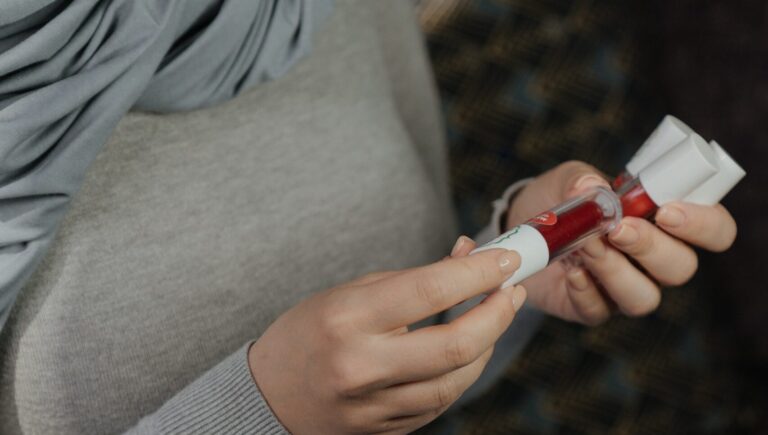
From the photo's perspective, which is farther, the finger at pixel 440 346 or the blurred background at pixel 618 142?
the blurred background at pixel 618 142

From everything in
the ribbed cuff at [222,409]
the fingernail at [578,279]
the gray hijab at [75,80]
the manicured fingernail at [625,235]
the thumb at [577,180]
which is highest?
the gray hijab at [75,80]

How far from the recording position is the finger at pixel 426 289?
41 centimetres

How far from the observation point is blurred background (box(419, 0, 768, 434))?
1023mm

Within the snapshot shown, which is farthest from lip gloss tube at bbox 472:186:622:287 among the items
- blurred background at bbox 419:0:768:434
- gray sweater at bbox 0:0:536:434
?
blurred background at bbox 419:0:768:434

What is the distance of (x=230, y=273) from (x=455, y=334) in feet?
0.82

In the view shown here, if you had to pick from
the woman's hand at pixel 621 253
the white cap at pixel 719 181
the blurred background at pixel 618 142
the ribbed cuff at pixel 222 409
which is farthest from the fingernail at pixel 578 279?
the blurred background at pixel 618 142

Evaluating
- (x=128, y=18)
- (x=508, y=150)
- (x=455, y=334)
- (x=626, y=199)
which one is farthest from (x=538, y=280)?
(x=508, y=150)

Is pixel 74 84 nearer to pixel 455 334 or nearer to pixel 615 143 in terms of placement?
pixel 455 334

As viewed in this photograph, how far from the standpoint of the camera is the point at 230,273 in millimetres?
601

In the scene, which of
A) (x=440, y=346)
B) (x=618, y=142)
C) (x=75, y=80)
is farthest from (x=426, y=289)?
(x=618, y=142)

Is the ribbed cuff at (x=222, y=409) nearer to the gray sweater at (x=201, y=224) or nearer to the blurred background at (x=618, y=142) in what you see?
the gray sweater at (x=201, y=224)

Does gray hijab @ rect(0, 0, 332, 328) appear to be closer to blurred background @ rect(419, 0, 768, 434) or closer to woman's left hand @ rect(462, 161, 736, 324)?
woman's left hand @ rect(462, 161, 736, 324)

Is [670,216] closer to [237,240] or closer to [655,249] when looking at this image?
[655,249]

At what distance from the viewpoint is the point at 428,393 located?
447mm
